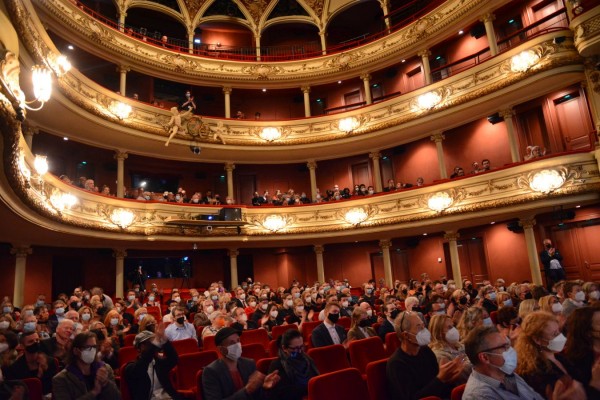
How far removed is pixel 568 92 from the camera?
14.1 m

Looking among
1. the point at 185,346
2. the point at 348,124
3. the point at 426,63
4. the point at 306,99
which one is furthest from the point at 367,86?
the point at 185,346

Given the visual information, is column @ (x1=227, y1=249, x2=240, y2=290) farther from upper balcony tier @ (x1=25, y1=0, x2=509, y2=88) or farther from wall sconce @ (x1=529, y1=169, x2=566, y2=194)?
wall sconce @ (x1=529, y1=169, x2=566, y2=194)

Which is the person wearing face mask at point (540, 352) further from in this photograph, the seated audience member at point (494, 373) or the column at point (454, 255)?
the column at point (454, 255)

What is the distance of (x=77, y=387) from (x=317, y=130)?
52.9 feet

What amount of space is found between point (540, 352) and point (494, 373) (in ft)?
2.01

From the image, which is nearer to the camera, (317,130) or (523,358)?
(523,358)

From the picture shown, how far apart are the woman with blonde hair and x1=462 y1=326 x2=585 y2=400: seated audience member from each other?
16 cm

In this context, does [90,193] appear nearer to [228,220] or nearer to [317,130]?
[228,220]

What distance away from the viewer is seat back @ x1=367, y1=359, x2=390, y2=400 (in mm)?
3604

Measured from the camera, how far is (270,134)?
739 inches

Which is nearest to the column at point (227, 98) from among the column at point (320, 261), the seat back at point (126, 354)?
the column at point (320, 261)

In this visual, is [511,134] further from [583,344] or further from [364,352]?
[583,344]

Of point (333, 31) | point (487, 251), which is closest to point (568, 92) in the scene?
point (487, 251)

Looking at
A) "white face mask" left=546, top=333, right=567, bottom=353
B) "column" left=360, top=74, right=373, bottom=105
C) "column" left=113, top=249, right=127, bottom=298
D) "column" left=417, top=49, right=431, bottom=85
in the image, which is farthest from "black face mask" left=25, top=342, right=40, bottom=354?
"column" left=360, top=74, right=373, bottom=105
